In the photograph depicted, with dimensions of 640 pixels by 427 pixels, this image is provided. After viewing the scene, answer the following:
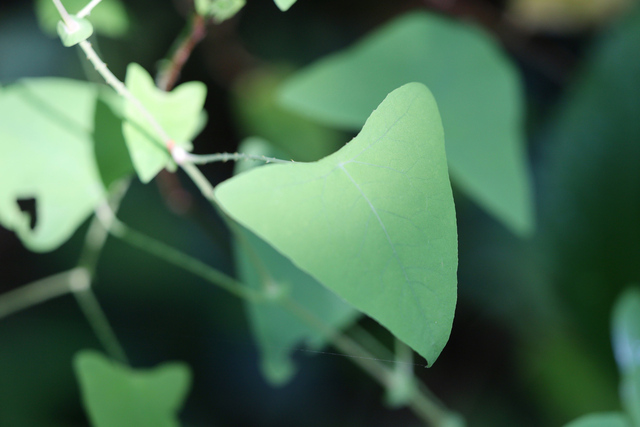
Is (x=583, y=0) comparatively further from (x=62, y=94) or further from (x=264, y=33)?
(x=62, y=94)

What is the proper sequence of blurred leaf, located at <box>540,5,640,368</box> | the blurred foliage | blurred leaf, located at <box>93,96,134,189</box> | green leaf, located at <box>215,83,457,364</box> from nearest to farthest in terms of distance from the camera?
green leaf, located at <box>215,83,457,364</box>, blurred leaf, located at <box>93,96,134,189</box>, the blurred foliage, blurred leaf, located at <box>540,5,640,368</box>

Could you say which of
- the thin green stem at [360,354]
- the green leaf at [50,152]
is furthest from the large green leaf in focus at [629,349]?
the green leaf at [50,152]

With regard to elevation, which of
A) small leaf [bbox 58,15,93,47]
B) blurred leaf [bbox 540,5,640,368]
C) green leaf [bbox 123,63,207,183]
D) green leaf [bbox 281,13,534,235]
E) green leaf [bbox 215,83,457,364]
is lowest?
blurred leaf [bbox 540,5,640,368]

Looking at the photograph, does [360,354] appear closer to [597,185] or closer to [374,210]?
[374,210]

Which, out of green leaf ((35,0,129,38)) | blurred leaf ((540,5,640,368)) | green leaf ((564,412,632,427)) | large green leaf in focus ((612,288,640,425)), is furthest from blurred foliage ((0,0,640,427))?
green leaf ((564,412,632,427))

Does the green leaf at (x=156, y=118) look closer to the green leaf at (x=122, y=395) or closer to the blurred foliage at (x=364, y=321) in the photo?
the green leaf at (x=122, y=395)

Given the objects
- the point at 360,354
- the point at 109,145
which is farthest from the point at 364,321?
the point at 109,145

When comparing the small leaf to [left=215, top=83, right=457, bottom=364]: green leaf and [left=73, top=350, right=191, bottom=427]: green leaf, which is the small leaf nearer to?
[left=215, top=83, right=457, bottom=364]: green leaf
